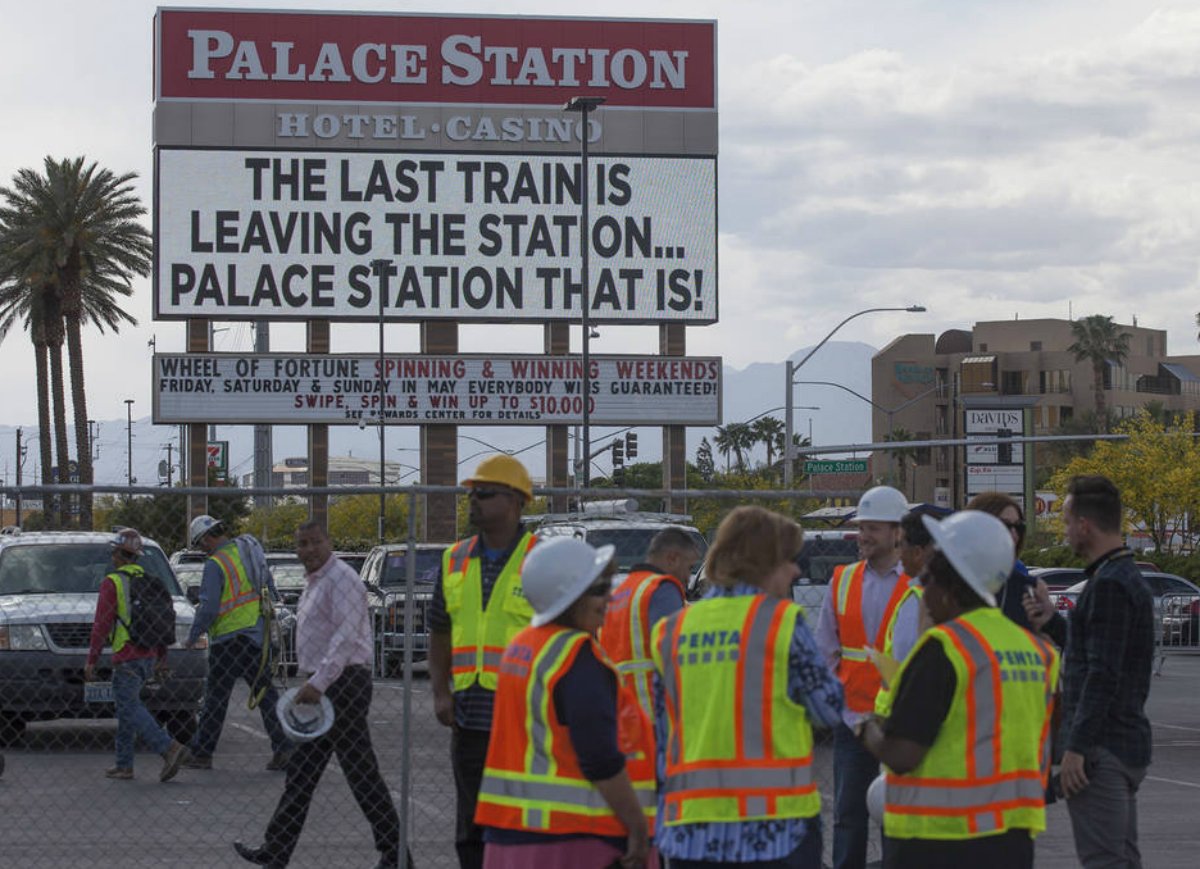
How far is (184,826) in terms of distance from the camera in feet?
36.5

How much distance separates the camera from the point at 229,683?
476 inches

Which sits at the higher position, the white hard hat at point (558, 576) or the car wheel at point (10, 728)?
the white hard hat at point (558, 576)

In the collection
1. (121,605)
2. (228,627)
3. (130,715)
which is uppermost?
(121,605)

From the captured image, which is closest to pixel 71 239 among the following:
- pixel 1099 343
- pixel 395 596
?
pixel 395 596

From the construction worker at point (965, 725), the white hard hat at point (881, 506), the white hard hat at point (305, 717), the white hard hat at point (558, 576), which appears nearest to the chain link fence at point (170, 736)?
the white hard hat at point (305, 717)

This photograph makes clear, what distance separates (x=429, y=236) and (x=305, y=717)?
126 ft

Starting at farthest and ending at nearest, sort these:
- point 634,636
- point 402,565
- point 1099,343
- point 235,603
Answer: point 1099,343
point 402,565
point 235,603
point 634,636

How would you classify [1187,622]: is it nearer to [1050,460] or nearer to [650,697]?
[650,697]

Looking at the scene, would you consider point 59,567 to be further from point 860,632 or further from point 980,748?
point 980,748

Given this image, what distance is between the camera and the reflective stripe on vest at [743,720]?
210 inches

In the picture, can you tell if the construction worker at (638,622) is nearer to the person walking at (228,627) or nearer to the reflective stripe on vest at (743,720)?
the reflective stripe on vest at (743,720)

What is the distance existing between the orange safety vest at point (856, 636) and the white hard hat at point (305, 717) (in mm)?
2565

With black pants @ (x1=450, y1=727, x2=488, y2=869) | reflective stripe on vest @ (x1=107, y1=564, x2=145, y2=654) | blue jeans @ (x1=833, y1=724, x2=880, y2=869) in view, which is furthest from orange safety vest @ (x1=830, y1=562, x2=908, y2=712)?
reflective stripe on vest @ (x1=107, y1=564, x2=145, y2=654)

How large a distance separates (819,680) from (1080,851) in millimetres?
1913
